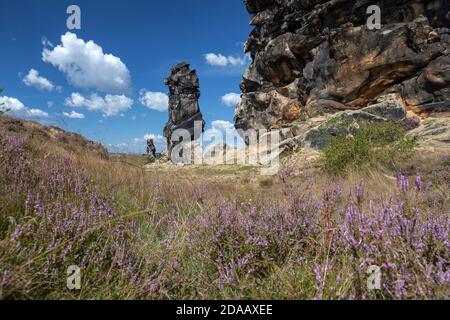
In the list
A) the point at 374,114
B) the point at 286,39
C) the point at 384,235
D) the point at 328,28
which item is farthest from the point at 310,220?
the point at 286,39

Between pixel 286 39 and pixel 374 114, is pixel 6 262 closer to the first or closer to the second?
pixel 374 114

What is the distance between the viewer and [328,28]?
25375mm

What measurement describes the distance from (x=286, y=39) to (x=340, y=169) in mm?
22345

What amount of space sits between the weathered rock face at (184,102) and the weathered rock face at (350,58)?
53.0 feet

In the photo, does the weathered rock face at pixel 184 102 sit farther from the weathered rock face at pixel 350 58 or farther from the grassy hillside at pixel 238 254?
the grassy hillside at pixel 238 254

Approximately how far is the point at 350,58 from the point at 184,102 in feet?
93.2

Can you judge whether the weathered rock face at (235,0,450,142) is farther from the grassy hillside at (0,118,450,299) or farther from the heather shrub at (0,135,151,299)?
the heather shrub at (0,135,151,299)

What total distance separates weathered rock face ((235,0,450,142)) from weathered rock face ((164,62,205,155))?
53.0 ft

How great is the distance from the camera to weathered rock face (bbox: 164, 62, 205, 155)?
4616cm

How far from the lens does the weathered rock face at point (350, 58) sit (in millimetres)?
19531

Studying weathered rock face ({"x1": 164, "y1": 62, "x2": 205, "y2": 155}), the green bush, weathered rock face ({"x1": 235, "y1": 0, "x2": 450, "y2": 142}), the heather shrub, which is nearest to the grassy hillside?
the heather shrub
